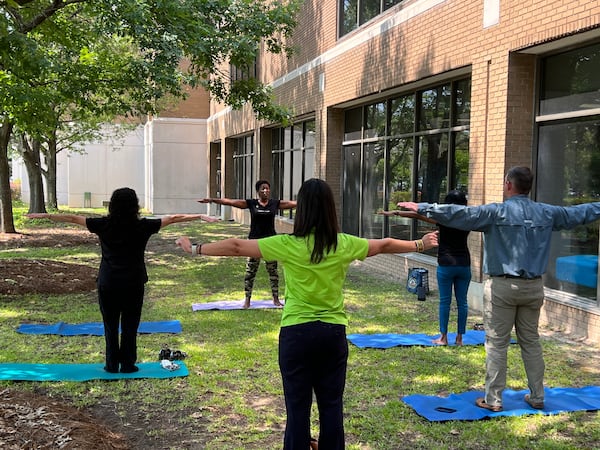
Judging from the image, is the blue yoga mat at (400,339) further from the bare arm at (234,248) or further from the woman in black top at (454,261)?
the bare arm at (234,248)

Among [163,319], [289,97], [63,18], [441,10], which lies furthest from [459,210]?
[289,97]

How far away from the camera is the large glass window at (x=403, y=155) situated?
10.2 meters

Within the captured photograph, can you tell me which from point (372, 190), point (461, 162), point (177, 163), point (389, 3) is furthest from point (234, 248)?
point (177, 163)

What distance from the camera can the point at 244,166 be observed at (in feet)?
85.6

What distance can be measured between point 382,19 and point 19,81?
23.4 ft

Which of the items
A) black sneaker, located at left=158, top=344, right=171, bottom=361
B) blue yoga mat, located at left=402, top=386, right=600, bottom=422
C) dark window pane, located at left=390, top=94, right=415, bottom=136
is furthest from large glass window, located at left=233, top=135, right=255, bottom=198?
blue yoga mat, located at left=402, top=386, right=600, bottom=422

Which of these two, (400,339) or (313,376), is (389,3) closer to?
(400,339)

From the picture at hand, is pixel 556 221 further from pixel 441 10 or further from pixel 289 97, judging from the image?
pixel 289 97

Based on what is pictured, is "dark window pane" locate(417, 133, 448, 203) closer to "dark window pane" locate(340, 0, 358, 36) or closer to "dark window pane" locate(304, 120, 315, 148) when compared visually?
"dark window pane" locate(340, 0, 358, 36)

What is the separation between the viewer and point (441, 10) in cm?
998

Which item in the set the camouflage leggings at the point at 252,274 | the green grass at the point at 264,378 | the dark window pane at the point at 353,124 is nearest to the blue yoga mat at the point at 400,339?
the green grass at the point at 264,378

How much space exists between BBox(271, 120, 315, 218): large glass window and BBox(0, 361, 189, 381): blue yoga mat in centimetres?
1079

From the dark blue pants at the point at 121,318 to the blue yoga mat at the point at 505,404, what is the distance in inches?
105

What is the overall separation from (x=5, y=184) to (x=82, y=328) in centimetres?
1244
